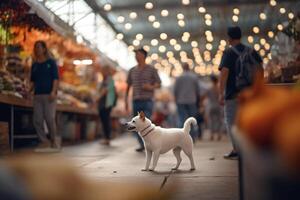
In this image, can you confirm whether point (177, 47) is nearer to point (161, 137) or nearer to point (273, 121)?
point (161, 137)

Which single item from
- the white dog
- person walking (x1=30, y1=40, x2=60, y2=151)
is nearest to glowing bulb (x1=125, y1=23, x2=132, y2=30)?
person walking (x1=30, y1=40, x2=60, y2=151)

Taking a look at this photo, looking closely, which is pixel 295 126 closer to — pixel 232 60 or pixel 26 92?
pixel 232 60

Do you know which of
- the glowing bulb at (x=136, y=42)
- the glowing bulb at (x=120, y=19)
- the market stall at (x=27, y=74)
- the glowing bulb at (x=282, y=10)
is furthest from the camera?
the glowing bulb at (x=136, y=42)

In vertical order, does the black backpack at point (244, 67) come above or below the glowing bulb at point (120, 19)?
below

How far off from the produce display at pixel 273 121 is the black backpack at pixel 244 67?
15.1 feet

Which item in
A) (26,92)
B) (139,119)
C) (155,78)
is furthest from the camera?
(26,92)

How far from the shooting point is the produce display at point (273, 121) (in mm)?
1316

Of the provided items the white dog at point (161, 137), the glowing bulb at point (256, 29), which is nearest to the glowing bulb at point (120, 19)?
the glowing bulb at point (256, 29)

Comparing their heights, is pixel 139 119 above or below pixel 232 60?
below

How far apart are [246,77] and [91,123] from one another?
9096 millimetres

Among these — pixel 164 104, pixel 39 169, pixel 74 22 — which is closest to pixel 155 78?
pixel 74 22

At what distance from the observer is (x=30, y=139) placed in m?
10.1

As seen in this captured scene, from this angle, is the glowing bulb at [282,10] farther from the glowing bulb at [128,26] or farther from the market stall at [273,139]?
the market stall at [273,139]

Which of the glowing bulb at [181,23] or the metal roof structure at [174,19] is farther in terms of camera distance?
the glowing bulb at [181,23]
